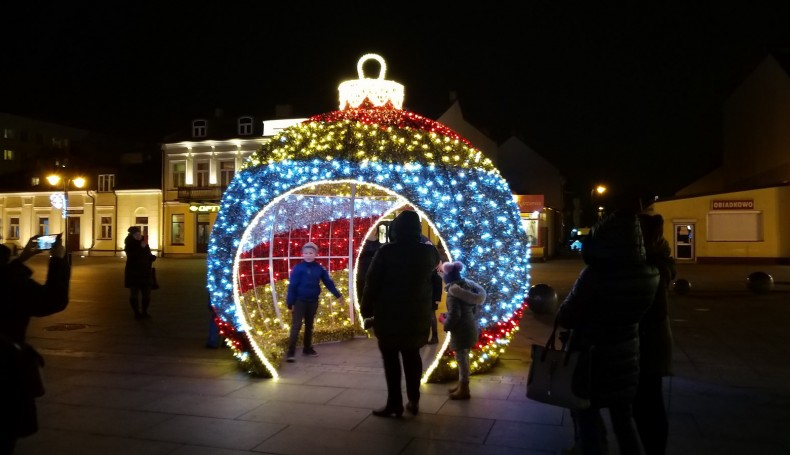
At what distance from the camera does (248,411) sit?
6070 millimetres

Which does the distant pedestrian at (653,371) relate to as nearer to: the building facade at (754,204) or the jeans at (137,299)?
the jeans at (137,299)

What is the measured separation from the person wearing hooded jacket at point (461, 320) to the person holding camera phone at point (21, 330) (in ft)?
11.7

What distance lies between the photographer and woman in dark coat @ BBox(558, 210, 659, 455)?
375 centimetres

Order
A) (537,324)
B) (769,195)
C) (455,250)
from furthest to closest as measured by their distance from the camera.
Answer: (769,195) → (537,324) → (455,250)

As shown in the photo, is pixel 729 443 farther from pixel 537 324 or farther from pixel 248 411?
pixel 537 324

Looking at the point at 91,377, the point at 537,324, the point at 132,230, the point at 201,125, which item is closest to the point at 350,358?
the point at 91,377

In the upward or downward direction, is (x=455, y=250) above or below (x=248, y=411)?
above

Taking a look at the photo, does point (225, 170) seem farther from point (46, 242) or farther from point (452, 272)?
point (46, 242)

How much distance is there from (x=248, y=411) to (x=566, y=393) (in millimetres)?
3389

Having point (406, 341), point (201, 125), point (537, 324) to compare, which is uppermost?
point (201, 125)

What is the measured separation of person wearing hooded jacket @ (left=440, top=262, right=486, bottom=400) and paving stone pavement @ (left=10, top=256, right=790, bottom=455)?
264 millimetres

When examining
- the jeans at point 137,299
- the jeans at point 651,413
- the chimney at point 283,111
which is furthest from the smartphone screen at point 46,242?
the chimney at point 283,111

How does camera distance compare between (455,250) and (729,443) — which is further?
(455,250)

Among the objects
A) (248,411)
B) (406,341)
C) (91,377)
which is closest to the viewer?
(406,341)
